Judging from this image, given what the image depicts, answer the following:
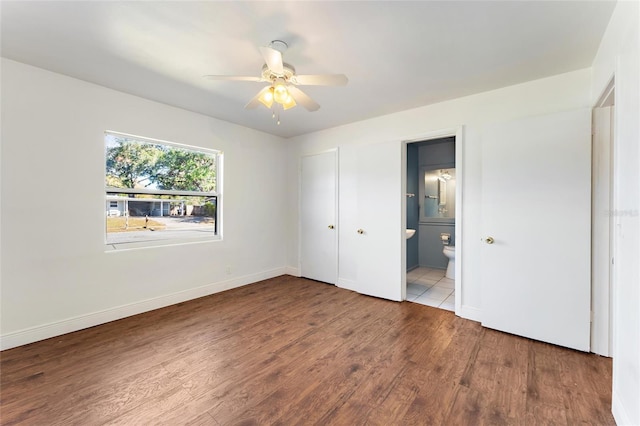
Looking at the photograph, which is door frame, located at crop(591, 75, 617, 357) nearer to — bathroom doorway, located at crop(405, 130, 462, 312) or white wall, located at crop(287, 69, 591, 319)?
white wall, located at crop(287, 69, 591, 319)

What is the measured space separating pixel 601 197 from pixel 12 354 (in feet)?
17.1

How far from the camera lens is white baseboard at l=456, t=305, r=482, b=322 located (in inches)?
114

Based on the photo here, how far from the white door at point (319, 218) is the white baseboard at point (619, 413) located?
3.07 m

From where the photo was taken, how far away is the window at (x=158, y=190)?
3029mm

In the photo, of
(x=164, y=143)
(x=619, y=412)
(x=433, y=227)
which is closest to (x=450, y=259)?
(x=433, y=227)

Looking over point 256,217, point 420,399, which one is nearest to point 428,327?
point 420,399

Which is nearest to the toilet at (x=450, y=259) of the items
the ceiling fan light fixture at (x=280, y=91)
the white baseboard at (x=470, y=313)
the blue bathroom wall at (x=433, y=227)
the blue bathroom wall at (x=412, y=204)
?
the blue bathroom wall at (x=433, y=227)

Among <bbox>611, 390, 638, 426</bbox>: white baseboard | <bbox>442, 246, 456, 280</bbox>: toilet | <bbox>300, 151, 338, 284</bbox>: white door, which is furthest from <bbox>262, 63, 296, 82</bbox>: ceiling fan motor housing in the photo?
<bbox>442, 246, 456, 280</bbox>: toilet

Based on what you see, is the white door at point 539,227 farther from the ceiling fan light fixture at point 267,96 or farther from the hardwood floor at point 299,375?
the ceiling fan light fixture at point 267,96

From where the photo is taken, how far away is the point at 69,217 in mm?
2645

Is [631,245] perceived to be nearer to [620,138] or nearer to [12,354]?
[620,138]

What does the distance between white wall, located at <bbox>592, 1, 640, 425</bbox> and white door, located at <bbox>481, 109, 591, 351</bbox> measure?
788 millimetres

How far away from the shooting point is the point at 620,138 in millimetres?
1559

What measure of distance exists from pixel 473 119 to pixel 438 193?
8.29ft
